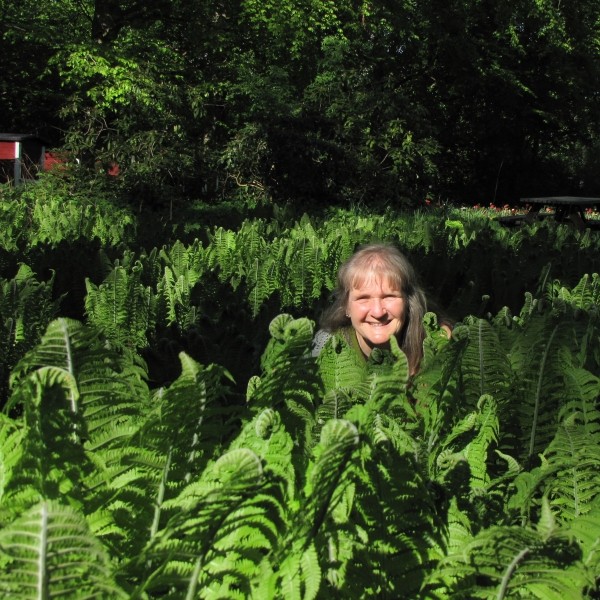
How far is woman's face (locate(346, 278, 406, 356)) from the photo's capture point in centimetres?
327

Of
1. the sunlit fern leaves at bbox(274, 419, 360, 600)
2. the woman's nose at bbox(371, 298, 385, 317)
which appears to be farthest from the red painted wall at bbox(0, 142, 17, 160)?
the sunlit fern leaves at bbox(274, 419, 360, 600)

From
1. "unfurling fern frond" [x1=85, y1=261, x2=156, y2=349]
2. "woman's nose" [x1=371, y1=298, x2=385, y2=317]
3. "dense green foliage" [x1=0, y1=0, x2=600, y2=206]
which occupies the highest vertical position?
"dense green foliage" [x1=0, y1=0, x2=600, y2=206]

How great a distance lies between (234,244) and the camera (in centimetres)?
598

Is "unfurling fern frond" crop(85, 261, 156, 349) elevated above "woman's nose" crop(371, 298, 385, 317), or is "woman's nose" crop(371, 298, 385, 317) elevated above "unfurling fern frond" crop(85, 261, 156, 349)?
"woman's nose" crop(371, 298, 385, 317)

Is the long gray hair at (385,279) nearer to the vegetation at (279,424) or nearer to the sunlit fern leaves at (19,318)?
the vegetation at (279,424)

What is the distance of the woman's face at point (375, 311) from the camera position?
10.7 ft

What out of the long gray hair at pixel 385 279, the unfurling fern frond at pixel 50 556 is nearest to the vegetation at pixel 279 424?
the unfurling fern frond at pixel 50 556

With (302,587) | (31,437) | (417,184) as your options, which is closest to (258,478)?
(302,587)

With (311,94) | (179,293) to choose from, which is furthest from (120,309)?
A: (311,94)

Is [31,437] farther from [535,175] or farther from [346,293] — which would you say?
[535,175]

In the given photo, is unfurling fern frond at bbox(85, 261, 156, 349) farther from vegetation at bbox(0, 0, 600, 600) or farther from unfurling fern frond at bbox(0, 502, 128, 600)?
unfurling fern frond at bbox(0, 502, 128, 600)

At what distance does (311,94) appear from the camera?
1983cm

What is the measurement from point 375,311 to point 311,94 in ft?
56.9

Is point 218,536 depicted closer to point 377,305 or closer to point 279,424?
point 279,424
